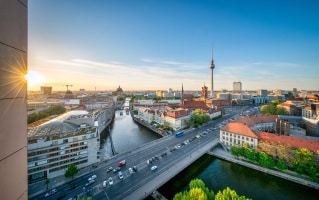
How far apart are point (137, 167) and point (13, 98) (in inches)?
958

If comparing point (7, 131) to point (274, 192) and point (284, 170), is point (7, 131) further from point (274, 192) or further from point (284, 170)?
point (284, 170)

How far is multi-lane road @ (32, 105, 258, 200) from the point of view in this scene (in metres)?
20.0

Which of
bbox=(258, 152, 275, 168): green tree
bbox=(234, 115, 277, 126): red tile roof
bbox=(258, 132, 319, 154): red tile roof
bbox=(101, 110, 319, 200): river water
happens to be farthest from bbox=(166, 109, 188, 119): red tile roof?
bbox=(258, 152, 275, 168): green tree

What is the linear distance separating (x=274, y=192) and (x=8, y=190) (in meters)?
26.3

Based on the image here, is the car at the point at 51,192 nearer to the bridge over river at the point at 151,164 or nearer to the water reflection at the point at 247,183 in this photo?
the bridge over river at the point at 151,164

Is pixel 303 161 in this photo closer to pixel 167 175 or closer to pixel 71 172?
pixel 167 175

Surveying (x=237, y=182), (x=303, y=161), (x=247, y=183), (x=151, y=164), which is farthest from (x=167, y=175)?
(x=303, y=161)

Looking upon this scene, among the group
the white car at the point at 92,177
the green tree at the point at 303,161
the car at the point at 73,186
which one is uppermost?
the green tree at the point at 303,161

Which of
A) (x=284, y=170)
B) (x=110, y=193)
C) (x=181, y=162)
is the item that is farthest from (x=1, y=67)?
(x=284, y=170)

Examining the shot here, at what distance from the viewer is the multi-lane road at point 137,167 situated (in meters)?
20.0

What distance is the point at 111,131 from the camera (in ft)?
162

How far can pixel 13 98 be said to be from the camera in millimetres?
3117

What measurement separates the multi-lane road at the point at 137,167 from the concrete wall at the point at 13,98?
1831cm

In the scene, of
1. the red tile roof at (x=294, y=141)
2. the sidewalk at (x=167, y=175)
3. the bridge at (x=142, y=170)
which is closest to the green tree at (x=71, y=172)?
the bridge at (x=142, y=170)
